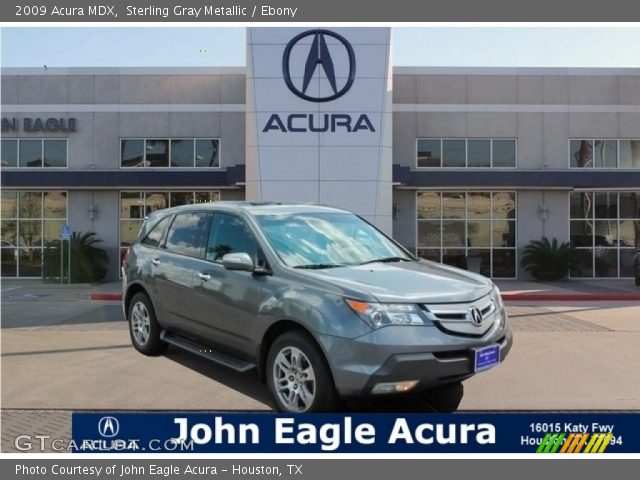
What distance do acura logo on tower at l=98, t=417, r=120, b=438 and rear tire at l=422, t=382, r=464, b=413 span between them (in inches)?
110

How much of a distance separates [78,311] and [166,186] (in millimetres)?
9514

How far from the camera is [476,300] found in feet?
16.8

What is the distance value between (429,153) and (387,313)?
769 inches

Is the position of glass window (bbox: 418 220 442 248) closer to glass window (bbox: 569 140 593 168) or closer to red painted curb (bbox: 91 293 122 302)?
glass window (bbox: 569 140 593 168)

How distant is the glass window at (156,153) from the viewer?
2342cm

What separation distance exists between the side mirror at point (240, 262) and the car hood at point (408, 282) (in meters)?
0.59

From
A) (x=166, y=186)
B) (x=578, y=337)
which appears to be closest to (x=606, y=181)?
(x=578, y=337)

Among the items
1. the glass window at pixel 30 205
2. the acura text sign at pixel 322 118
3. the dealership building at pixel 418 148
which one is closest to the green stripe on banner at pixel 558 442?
the acura text sign at pixel 322 118

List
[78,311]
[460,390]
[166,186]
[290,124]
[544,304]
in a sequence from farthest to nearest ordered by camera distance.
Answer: [166,186]
[290,124]
[544,304]
[78,311]
[460,390]

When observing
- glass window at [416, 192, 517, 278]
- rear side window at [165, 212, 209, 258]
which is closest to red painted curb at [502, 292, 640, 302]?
glass window at [416, 192, 517, 278]

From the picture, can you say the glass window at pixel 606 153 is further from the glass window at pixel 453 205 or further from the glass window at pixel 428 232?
the glass window at pixel 428 232

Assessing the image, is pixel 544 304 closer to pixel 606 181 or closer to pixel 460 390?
pixel 606 181

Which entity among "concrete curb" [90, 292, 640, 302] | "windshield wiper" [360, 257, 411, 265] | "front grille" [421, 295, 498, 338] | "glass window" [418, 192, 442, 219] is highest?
"glass window" [418, 192, 442, 219]

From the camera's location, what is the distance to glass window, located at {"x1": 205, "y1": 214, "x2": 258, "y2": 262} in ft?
19.5
